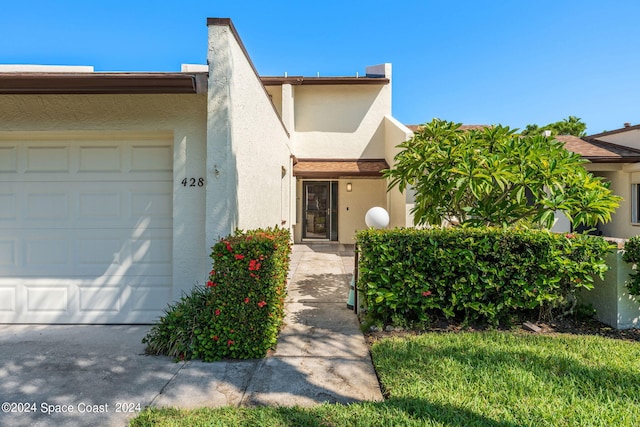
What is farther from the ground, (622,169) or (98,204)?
(622,169)

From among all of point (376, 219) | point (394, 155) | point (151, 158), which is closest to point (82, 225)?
point (151, 158)

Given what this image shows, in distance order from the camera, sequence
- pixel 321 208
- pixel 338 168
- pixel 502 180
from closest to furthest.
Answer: pixel 502 180 → pixel 338 168 → pixel 321 208

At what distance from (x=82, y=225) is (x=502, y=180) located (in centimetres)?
648

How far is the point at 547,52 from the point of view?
356 inches

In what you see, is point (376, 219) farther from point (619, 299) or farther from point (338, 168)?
point (338, 168)

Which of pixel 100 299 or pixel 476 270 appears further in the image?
pixel 100 299

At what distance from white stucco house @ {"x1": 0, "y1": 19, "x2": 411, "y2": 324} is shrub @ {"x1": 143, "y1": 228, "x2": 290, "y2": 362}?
2.15ft

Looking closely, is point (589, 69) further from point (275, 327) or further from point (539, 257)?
point (275, 327)

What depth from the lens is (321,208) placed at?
1385 cm

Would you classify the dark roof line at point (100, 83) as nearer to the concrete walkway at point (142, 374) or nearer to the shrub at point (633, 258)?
the concrete walkway at point (142, 374)

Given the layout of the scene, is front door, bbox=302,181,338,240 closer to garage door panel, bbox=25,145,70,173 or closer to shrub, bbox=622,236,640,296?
garage door panel, bbox=25,145,70,173

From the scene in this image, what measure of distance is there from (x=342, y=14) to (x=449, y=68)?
511 centimetres

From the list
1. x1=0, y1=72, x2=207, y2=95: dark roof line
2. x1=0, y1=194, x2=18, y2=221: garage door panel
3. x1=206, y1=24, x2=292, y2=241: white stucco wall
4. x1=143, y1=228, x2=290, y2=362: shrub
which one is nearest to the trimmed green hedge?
x1=143, y1=228, x2=290, y2=362: shrub

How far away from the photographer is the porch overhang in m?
12.1
